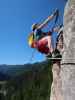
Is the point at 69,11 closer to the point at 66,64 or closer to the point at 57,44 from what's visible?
the point at 66,64

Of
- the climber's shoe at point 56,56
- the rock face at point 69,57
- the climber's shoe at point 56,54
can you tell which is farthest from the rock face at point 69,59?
the climber's shoe at point 56,54

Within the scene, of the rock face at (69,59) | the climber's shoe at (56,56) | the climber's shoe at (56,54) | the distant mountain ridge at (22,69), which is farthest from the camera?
the distant mountain ridge at (22,69)

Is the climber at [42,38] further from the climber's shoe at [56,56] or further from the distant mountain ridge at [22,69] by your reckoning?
the distant mountain ridge at [22,69]

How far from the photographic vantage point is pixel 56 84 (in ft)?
28.8

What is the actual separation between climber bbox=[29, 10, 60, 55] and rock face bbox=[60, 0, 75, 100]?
7.49 ft

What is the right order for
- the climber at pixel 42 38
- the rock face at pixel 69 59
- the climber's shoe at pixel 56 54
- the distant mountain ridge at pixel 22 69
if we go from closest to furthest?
the rock face at pixel 69 59
the climber's shoe at pixel 56 54
the climber at pixel 42 38
the distant mountain ridge at pixel 22 69

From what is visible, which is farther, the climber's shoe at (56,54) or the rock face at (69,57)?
the climber's shoe at (56,54)

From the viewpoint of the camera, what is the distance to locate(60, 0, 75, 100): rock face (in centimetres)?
746

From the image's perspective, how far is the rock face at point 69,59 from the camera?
294 inches

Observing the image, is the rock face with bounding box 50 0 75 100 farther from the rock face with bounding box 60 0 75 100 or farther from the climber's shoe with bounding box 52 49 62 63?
the climber's shoe with bounding box 52 49 62 63

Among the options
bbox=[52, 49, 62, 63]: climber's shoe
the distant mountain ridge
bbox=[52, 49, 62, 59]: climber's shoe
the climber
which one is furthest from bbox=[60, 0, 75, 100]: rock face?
the distant mountain ridge

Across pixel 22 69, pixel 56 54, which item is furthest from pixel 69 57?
pixel 22 69

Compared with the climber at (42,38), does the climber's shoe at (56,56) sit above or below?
below

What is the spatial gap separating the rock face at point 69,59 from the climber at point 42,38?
2.28m
